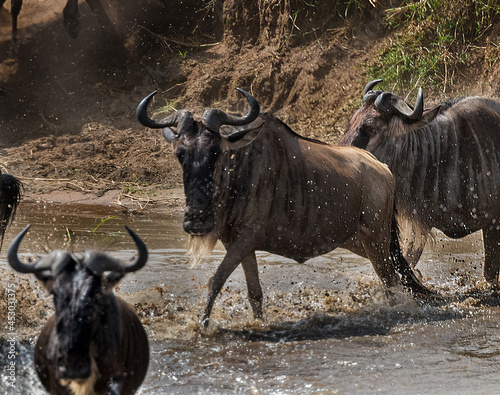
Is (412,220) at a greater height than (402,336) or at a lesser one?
greater

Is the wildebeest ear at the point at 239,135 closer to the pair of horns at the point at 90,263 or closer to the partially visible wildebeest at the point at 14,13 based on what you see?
the pair of horns at the point at 90,263

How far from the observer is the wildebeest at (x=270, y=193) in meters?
4.46

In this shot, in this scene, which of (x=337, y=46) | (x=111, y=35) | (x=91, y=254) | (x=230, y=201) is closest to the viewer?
(x=91, y=254)

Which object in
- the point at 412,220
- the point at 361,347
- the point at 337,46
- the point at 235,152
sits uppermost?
the point at 337,46

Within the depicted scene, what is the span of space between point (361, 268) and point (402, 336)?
6.47 feet

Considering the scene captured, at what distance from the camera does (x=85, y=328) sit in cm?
264

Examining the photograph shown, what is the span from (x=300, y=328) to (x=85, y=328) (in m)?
2.40

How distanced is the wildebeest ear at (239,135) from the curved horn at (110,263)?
1895 millimetres

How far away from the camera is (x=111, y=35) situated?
11.8 m

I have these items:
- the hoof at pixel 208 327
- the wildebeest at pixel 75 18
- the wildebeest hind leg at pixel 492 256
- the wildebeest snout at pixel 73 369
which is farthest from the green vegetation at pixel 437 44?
the wildebeest snout at pixel 73 369

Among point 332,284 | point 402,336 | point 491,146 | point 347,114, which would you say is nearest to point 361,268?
point 332,284

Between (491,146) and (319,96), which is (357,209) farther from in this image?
(319,96)

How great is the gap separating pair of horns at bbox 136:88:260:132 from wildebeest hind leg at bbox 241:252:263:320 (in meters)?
0.93

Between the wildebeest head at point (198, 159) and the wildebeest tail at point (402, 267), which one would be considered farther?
the wildebeest tail at point (402, 267)
